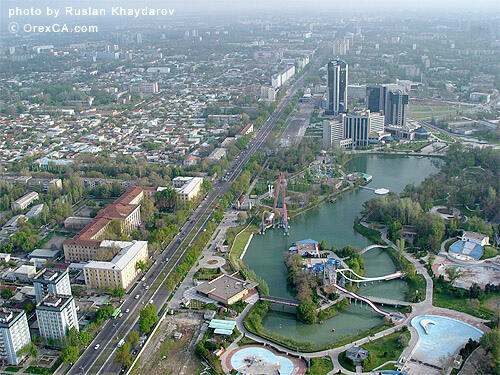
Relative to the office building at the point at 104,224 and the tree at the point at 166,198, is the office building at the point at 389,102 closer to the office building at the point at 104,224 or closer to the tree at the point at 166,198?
the tree at the point at 166,198

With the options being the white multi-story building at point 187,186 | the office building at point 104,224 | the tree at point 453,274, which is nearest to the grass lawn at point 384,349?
the tree at point 453,274

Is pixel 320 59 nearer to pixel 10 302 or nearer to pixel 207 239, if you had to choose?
pixel 207 239

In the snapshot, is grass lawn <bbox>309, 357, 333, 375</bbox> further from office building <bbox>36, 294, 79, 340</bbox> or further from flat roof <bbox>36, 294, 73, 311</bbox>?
flat roof <bbox>36, 294, 73, 311</bbox>

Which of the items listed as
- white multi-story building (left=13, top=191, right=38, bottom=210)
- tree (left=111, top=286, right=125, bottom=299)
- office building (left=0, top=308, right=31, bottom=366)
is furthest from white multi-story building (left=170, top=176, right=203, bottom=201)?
office building (left=0, top=308, right=31, bottom=366)

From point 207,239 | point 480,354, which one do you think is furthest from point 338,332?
point 207,239

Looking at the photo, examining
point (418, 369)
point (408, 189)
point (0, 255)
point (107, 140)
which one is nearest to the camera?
point (418, 369)

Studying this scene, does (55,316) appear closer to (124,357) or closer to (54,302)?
(54,302)
